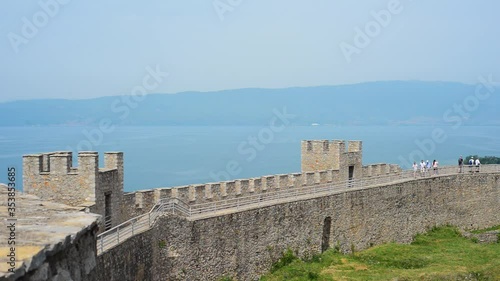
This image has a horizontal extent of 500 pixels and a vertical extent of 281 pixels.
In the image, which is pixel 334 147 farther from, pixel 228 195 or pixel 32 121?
pixel 32 121

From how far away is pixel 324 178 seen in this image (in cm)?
2600

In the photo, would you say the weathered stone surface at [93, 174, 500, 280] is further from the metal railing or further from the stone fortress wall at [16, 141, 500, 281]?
the metal railing

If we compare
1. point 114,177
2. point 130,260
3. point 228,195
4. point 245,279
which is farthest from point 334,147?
point 130,260

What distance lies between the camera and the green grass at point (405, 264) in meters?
20.0

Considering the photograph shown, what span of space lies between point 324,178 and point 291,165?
5512 centimetres

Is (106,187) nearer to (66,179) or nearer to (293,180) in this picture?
(66,179)

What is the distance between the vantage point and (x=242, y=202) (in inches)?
821

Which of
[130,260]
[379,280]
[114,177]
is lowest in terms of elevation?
[379,280]

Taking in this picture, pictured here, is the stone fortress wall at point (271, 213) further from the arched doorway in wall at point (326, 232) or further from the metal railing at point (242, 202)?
the metal railing at point (242, 202)

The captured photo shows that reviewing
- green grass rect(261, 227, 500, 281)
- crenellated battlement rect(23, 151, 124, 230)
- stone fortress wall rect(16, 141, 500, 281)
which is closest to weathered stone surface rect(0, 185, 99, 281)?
stone fortress wall rect(16, 141, 500, 281)

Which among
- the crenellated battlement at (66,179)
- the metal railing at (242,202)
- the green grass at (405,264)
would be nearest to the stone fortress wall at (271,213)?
the crenellated battlement at (66,179)

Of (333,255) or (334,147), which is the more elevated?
(334,147)

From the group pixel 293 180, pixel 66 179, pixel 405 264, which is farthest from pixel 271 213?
pixel 66 179

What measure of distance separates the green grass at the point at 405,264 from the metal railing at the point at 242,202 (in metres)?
2.20
